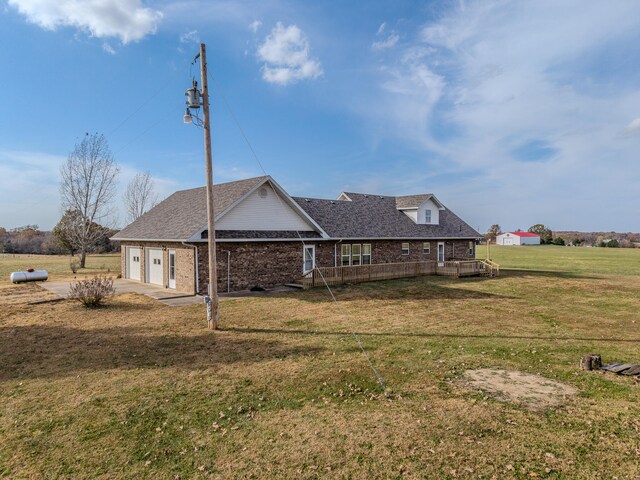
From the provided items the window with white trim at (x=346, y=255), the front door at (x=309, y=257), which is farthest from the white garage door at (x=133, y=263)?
the window with white trim at (x=346, y=255)

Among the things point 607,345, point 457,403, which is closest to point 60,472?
point 457,403

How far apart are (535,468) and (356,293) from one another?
15.0 m

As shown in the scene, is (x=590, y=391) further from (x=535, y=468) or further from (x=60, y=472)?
(x=60, y=472)

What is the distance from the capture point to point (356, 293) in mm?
20000

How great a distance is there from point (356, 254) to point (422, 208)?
901 cm

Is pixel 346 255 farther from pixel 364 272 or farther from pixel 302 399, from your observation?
pixel 302 399

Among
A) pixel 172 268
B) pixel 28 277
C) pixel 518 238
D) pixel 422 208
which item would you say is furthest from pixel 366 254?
pixel 518 238

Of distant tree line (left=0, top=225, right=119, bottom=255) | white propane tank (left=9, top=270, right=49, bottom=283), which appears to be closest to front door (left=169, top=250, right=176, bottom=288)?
white propane tank (left=9, top=270, right=49, bottom=283)

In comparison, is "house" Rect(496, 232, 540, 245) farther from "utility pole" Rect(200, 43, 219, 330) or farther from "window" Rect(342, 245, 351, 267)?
"utility pole" Rect(200, 43, 219, 330)

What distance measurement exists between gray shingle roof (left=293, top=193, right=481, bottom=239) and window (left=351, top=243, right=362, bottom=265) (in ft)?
2.88

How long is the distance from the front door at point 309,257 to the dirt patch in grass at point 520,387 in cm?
1561

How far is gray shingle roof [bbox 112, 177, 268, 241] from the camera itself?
20.1 metres

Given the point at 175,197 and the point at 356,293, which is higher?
the point at 175,197

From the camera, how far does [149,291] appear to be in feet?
65.7
